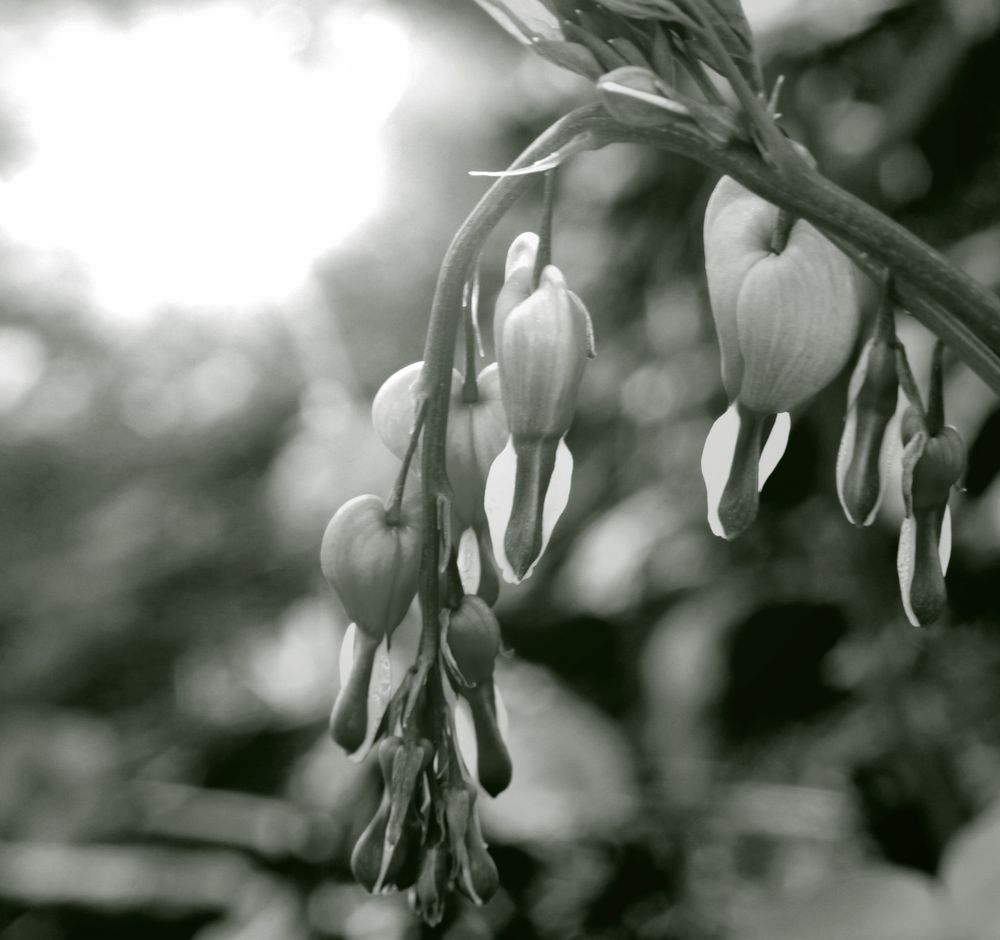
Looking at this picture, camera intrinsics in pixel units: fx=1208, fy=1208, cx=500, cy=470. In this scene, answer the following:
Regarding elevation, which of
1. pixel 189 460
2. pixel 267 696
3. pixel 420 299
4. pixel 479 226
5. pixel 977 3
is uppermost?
pixel 479 226

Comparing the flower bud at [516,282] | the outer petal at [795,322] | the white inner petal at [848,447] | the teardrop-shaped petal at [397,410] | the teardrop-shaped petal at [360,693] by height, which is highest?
the flower bud at [516,282]

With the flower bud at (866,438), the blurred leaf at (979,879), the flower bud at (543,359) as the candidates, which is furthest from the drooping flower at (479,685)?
the blurred leaf at (979,879)

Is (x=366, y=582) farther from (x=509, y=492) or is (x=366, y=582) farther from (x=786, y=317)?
(x=786, y=317)

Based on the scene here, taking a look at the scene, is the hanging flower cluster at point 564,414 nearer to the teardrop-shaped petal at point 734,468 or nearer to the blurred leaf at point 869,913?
the teardrop-shaped petal at point 734,468

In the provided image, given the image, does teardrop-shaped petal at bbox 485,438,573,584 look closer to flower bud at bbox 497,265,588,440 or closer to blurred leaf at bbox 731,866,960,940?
flower bud at bbox 497,265,588,440

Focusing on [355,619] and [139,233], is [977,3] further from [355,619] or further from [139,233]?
[139,233]

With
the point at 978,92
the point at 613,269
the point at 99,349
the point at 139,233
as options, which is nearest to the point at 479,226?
the point at 978,92

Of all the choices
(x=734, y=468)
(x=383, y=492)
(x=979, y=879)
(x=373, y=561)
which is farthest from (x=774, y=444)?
(x=383, y=492)
